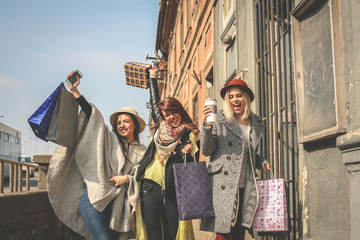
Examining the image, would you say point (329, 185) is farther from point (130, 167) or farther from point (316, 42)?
point (130, 167)

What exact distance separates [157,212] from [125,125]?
3.28ft

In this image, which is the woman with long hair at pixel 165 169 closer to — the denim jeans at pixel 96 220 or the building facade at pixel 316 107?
the denim jeans at pixel 96 220

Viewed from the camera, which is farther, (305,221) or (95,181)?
(95,181)

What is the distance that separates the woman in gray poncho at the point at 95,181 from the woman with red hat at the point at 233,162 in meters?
0.95

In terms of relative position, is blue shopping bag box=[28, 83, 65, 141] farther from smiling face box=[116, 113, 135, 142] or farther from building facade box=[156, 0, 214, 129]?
building facade box=[156, 0, 214, 129]

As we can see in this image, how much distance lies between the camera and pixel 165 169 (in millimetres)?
4172

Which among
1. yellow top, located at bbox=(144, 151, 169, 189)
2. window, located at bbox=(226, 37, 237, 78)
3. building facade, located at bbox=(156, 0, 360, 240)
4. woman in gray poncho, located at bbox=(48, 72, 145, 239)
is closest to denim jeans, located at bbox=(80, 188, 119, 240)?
woman in gray poncho, located at bbox=(48, 72, 145, 239)

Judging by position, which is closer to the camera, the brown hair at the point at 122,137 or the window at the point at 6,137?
the brown hair at the point at 122,137

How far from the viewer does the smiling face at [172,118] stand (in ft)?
14.0

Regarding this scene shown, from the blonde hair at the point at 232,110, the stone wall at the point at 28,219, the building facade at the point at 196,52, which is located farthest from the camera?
the building facade at the point at 196,52

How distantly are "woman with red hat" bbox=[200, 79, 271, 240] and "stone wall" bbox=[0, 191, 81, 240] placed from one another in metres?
1.69

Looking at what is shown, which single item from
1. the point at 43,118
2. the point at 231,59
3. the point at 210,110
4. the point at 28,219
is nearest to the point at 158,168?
the point at 210,110

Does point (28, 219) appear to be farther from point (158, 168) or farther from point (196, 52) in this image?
point (196, 52)

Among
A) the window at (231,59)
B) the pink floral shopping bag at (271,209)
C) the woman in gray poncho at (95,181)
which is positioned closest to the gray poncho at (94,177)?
the woman in gray poncho at (95,181)
